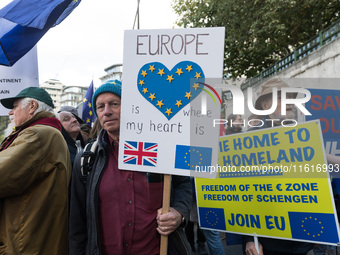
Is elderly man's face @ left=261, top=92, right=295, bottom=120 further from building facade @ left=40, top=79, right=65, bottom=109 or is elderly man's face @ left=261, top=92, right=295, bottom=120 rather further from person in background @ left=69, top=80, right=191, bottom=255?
building facade @ left=40, top=79, right=65, bottom=109

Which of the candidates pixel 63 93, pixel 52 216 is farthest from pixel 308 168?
pixel 63 93

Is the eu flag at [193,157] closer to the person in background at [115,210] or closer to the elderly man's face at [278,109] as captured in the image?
Answer: the person in background at [115,210]

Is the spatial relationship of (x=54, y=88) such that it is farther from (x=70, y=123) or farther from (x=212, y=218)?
(x=212, y=218)

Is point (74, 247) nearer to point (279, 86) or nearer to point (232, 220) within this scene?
point (232, 220)

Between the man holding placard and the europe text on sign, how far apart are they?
0.12 m

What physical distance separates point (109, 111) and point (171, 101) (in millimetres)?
406

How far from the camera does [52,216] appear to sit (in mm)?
1876

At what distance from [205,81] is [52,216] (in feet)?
4.17

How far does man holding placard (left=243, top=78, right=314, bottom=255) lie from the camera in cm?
204

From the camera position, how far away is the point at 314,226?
73.3 inches

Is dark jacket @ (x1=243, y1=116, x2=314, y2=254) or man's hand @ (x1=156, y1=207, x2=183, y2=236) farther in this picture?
dark jacket @ (x1=243, y1=116, x2=314, y2=254)

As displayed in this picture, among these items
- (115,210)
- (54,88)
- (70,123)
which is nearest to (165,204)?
(115,210)

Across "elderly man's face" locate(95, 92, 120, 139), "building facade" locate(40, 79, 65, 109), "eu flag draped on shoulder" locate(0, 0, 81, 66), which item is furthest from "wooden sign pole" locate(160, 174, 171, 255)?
"building facade" locate(40, 79, 65, 109)

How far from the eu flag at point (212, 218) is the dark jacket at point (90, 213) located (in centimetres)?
52
